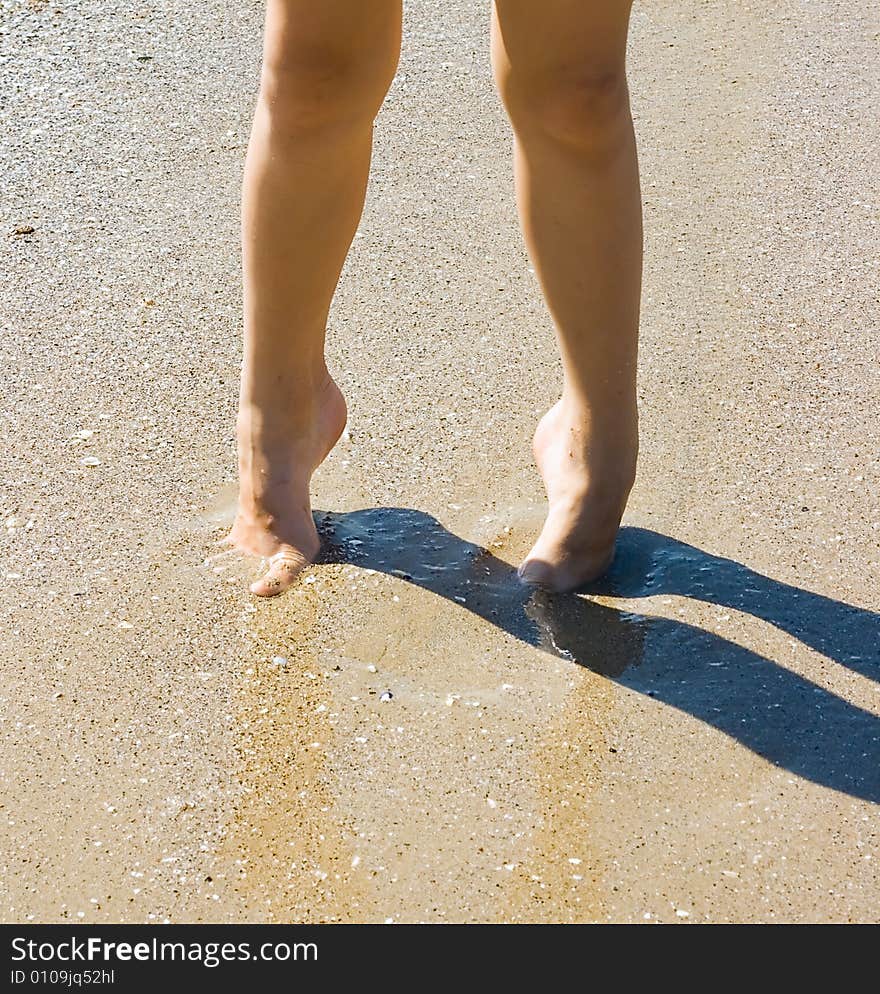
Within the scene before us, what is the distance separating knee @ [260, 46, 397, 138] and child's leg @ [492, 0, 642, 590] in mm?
177

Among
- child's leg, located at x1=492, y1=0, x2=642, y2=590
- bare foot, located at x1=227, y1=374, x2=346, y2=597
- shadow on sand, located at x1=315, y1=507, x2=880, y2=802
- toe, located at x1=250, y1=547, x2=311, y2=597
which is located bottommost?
shadow on sand, located at x1=315, y1=507, x2=880, y2=802

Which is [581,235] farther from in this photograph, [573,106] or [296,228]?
[296,228]

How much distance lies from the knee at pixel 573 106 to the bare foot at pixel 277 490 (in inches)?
19.3

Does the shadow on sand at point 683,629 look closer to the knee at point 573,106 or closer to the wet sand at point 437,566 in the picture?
the wet sand at point 437,566

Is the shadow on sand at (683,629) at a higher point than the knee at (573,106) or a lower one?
lower

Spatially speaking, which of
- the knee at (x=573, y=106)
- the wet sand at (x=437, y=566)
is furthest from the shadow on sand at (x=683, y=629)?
the knee at (x=573, y=106)

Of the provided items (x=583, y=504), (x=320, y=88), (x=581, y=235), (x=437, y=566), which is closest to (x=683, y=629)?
(x=583, y=504)

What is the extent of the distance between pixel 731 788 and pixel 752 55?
2506 millimetres

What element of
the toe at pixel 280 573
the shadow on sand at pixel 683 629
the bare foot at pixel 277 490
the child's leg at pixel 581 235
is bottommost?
the shadow on sand at pixel 683 629

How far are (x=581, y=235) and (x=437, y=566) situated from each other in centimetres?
51

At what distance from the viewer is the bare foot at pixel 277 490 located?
203 centimetres

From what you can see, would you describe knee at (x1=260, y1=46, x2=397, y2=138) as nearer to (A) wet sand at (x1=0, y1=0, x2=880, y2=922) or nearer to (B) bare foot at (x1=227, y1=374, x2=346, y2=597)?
(B) bare foot at (x1=227, y1=374, x2=346, y2=597)

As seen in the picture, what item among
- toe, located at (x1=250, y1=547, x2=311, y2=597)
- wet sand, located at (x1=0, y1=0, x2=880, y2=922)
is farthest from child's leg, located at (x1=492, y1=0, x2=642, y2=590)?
toe, located at (x1=250, y1=547, x2=311, y2=597)

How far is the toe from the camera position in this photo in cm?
202
